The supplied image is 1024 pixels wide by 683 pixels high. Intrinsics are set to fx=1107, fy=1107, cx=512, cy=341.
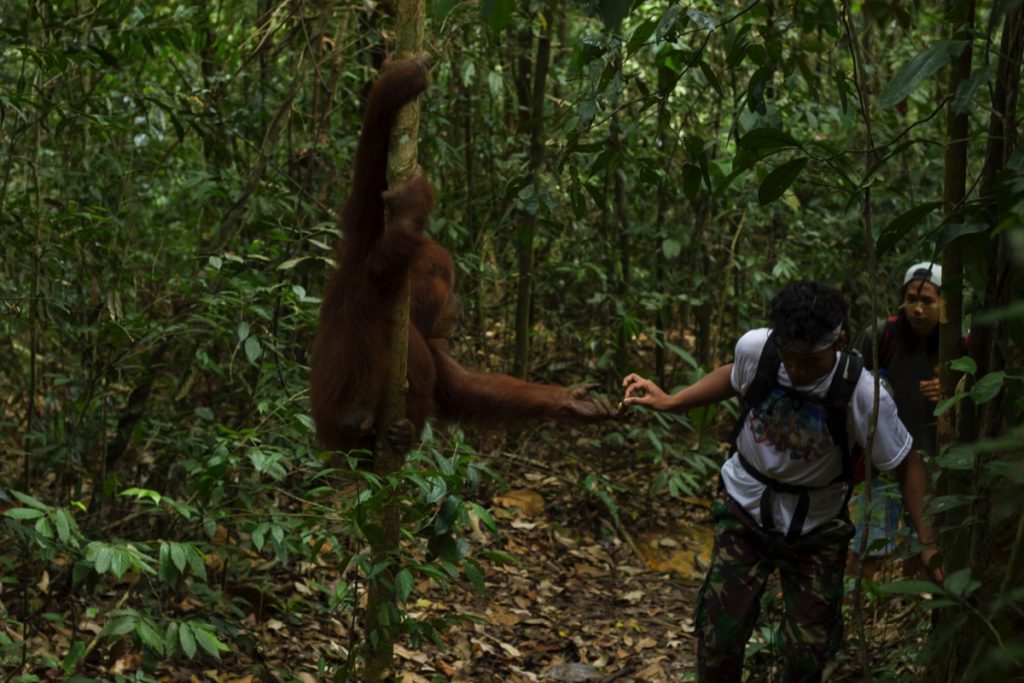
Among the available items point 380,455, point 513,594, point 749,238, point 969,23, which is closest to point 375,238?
point 380,455

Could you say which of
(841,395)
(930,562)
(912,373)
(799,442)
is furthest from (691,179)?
(912,373)

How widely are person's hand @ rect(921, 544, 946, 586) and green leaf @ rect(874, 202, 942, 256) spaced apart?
96 centimetres

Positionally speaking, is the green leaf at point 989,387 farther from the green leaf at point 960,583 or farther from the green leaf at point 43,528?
the green leaf at point 43,528

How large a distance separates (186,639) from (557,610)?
2.68 m

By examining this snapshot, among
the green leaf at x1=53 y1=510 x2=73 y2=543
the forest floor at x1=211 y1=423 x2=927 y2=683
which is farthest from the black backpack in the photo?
the green leaf at x1=53 y1=510 x2=73 y2=543

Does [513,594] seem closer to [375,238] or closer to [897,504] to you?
[897,504]

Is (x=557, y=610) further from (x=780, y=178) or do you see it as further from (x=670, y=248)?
(x=780, y=178)

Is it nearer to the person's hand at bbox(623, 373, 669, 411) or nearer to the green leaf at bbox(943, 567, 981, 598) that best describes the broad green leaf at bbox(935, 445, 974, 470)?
the green leaf at bbox(943, 567, 981, 598)

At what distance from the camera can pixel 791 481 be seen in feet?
12.3

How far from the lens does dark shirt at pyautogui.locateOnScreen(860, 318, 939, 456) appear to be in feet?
16.9

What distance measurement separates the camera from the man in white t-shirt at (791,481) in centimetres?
357

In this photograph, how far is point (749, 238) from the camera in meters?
8.01

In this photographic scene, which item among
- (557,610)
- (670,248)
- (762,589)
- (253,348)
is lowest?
(557,610)

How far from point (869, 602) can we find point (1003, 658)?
3.63 meters
